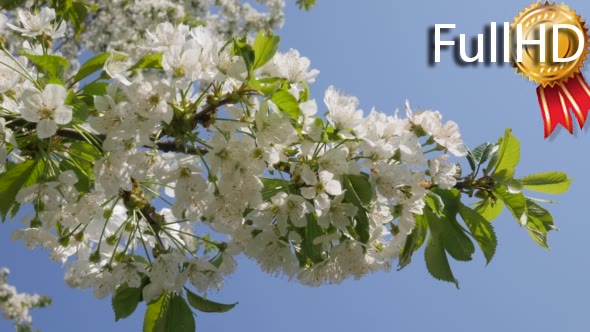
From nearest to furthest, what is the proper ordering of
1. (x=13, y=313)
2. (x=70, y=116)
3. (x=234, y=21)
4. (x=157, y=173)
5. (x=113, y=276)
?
(x=70, y=116) < (x=157, y=173) < (x=113, y=276) < (x=234, y=21) < (x=13, y=313)

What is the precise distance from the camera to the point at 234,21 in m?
9.88

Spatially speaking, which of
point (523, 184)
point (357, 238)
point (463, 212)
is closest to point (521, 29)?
point (523, 184)

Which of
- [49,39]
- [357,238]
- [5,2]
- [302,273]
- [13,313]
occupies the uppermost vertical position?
[5,2]

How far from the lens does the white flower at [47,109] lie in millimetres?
1570

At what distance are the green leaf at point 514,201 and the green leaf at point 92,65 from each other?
1294 millimetres

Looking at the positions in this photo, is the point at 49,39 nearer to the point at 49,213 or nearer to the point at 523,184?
the point at 49,213

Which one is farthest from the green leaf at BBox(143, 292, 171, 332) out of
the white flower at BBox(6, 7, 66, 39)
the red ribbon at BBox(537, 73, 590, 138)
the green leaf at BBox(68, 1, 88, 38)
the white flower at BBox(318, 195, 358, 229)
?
the red ribbon at BBox(537, 73, 590, 138)

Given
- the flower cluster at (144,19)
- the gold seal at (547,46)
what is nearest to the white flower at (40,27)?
the gold seal at (547,46)

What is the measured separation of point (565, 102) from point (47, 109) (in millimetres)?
3971

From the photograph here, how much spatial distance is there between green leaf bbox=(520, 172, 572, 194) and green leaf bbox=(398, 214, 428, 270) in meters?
0.42

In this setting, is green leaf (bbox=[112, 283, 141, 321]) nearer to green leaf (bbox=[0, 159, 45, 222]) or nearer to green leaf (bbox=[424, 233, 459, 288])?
green leaf (bbox=[0, 159, 45, 222])

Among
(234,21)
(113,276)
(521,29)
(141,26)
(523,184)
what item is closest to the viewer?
(113,276)

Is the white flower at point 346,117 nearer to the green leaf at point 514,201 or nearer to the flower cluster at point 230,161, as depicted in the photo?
the flower cluster at point 230,161

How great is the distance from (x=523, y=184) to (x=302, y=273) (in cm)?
88
